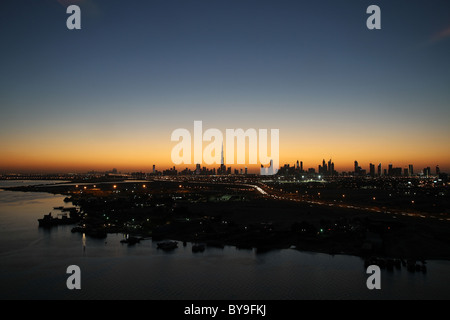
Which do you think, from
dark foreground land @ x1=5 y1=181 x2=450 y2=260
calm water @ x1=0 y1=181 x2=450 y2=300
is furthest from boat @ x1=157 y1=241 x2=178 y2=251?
dark foreground land @ x1=5 y1=181 x2=450 y2=260

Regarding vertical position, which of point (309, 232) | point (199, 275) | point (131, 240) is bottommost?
point (199, 275)

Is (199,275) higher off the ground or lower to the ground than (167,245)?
lower

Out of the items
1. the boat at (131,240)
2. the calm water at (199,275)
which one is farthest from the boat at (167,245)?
the boat at (131,240)

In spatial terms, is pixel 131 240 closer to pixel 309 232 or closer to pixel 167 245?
pixel 167 245

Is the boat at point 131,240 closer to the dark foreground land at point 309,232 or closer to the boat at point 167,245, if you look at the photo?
the dark foreground land at point 309,232

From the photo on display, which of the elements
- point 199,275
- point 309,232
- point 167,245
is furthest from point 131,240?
point 309,232

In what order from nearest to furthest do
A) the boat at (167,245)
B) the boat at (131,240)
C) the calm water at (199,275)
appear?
1. the calm water at (199,275)
2. the boat at (167,245)
3. the boat at (131,240)

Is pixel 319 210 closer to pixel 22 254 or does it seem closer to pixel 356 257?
pixel 356 257
